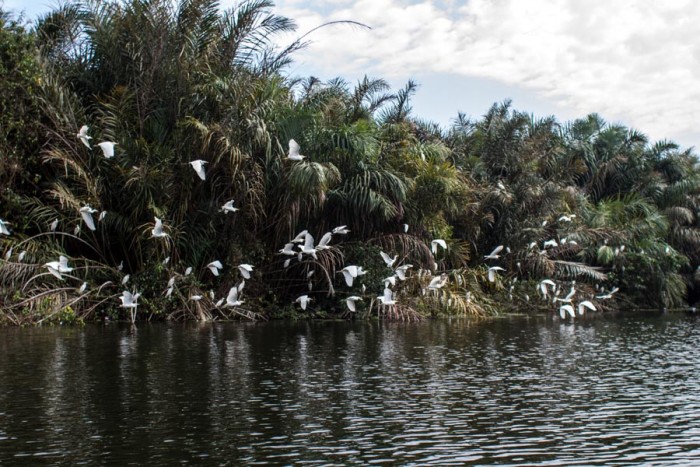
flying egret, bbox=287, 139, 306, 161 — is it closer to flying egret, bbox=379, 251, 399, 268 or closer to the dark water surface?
flying egret, bbox=379, 251, 399, 268

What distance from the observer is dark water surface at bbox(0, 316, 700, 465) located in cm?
493

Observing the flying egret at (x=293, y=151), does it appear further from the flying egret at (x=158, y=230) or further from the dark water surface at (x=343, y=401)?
the dark water surface at (x=343, y=401)

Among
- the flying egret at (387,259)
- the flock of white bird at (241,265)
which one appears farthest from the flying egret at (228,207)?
the flying egret at (387,259)

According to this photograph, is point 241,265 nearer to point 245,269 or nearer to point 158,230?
point 245,269

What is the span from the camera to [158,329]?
45.0ft

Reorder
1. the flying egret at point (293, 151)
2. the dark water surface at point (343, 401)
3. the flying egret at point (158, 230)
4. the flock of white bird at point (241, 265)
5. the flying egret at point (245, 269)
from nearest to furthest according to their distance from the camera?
the dark water surface at point (343, 401), the flock of white bird at point (241, 265), the flying egret at point (158, 230), the flying egret at point (245, 269), the flying egret at point (293, 151)

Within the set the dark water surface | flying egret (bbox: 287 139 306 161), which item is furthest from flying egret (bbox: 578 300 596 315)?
flying egret (bbox: 287 139 306 161)

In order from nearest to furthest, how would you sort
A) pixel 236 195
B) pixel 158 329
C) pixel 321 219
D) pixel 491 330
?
pixel 158 329, pixel 491 330, pixel 236 195, pixel 321 219

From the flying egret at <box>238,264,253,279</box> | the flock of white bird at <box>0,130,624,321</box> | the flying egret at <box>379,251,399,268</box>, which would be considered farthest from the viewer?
the flying egret at <box>379,251,399,268</box>

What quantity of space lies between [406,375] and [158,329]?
6.61m

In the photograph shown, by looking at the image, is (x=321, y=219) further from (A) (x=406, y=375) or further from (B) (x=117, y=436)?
(B) (x=117, y=436)

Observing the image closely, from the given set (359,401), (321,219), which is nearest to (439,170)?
(321,219)

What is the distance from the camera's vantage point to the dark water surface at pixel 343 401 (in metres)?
4.93

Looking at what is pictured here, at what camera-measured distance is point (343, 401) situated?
673cm
